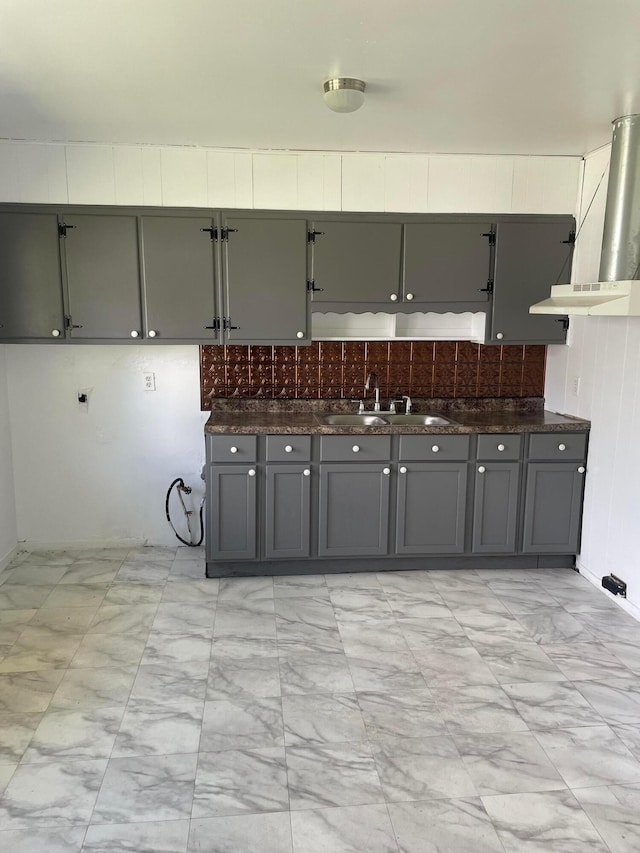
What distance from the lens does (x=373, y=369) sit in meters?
3.99

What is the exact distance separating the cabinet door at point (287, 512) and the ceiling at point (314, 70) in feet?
5.73

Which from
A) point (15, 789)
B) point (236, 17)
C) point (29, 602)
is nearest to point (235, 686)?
point (15, 789)

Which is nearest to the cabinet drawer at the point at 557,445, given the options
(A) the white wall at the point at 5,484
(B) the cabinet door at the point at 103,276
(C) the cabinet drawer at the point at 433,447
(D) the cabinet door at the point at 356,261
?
(C) the cabinet drawer at the point at 433,447

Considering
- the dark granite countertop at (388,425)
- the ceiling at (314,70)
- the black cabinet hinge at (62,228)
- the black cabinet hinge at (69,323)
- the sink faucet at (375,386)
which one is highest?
the ceiling at (314,70)

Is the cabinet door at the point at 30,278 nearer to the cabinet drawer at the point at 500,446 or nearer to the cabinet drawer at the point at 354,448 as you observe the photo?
the cabinet drawer at the point at 354,448

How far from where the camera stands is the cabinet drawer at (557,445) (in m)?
3.61

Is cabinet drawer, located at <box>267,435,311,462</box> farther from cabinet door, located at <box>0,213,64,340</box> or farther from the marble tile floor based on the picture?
cabinet door, located at <box>0,213,64,340</box>

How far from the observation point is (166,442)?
3.97 m

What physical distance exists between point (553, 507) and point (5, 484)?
10.4ft

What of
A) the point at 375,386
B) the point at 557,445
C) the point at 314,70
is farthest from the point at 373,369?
the point at 314,70

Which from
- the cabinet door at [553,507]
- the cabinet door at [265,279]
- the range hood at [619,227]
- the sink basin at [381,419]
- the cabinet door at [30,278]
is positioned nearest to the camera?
the range hood at [619,227]

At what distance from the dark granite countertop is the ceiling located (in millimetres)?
1460

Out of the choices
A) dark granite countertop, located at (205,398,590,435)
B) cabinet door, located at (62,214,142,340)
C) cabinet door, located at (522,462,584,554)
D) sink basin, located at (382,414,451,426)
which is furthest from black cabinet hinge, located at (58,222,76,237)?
cabinet door, located at (522,462,584,554)

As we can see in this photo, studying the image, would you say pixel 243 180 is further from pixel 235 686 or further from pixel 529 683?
pixel 529 683
